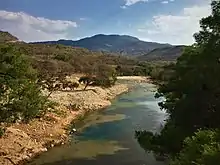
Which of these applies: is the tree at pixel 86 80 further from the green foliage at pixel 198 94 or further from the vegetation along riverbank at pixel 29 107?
the green foliage at pixel 198 94

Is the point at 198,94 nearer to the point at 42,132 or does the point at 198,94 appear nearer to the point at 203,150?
the point at 203,150

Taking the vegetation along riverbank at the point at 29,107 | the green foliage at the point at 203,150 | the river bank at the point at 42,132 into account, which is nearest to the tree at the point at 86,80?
the vegetation along riverbank at the point at 29,107

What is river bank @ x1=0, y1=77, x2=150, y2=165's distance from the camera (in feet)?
78.5

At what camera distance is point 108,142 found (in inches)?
1120

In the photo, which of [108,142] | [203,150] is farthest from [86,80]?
[203,150]

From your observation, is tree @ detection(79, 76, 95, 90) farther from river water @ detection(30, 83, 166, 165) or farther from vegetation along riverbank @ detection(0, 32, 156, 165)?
river water @ detection(30, 83, 166, 165)

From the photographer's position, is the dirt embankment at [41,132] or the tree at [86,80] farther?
the tree at [86,80]

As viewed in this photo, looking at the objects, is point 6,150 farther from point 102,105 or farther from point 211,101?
point 102,105

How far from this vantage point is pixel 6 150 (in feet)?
78.1

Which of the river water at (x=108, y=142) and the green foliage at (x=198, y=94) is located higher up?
the green foliage at (x=198, y=94)

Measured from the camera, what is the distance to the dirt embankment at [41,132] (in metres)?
23.9

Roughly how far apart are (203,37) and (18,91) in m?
13.1

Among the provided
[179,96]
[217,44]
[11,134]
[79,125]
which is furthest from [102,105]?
[217,44]

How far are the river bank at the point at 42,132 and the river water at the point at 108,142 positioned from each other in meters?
1.02
